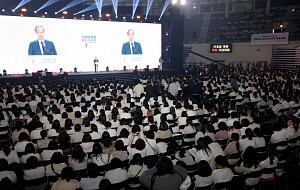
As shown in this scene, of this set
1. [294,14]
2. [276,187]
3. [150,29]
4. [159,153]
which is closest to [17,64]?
[150,29]

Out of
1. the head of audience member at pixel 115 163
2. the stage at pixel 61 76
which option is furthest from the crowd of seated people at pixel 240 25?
the head of audience member at pixel 115 163

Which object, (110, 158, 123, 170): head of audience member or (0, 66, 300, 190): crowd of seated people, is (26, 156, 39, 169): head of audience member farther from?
(110, 158, 123, 170): head of audience member

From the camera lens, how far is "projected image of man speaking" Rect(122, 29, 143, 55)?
23.4 m

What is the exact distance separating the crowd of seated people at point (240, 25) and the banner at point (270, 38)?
55.8 inches

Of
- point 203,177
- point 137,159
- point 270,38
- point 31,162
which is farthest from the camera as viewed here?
point 270,38

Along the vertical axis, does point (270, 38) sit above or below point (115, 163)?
above

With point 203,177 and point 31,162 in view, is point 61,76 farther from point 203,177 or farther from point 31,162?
point 203,177

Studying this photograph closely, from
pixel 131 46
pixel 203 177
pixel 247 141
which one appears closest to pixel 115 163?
pixel 203 177

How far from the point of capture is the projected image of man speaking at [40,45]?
63.5ft

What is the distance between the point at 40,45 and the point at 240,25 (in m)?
24.7

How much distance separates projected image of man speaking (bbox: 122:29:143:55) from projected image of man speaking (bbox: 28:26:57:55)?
663cm

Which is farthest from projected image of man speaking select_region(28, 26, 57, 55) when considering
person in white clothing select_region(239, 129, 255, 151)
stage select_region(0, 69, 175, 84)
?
person in white clothing select_region(239, 129, 255, 151)

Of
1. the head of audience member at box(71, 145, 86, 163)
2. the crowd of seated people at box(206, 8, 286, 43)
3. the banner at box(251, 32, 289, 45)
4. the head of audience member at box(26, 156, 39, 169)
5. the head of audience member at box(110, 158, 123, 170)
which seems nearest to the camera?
the head of audience member at box(110, 158, 123, 170)

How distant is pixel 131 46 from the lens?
Answer: 77.8ft
